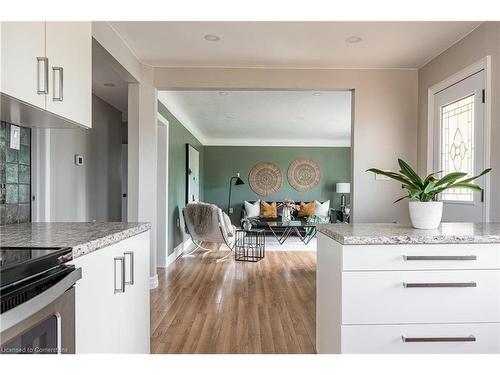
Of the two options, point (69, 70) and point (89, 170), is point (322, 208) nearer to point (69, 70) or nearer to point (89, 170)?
point (89, 170)

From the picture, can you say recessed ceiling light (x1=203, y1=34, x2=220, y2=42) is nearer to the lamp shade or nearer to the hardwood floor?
the hardwood floor

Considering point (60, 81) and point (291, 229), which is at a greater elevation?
point (60, 81)

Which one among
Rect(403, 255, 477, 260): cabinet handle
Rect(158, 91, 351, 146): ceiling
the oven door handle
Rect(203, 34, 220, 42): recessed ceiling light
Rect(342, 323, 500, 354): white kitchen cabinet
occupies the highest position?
Rect(203, 34, 220, 42): recessed ceiling light

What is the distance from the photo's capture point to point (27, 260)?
2.82ft

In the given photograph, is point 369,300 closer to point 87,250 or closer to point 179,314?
point 87,250

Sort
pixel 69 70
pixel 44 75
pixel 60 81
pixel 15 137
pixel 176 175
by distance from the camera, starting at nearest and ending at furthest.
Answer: pixel 44 75
pixel 60 81
pixel 69 70
pixel 15 137
pixel 176 175

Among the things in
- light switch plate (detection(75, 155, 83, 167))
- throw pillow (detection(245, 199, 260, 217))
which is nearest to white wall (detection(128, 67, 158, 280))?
light switch plate (detection(75, 155, 83, 167))

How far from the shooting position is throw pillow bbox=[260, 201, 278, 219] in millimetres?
7825

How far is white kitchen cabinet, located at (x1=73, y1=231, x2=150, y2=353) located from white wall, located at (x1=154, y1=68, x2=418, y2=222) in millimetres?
2190

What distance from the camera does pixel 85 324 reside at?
115 cm

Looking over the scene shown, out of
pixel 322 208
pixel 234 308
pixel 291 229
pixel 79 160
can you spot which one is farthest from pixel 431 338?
pixel 322 208

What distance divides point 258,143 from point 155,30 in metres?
5.88

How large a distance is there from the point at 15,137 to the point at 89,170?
8.62 feet

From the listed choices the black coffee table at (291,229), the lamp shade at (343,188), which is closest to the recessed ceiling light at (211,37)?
the black coffee table at (291,229)
